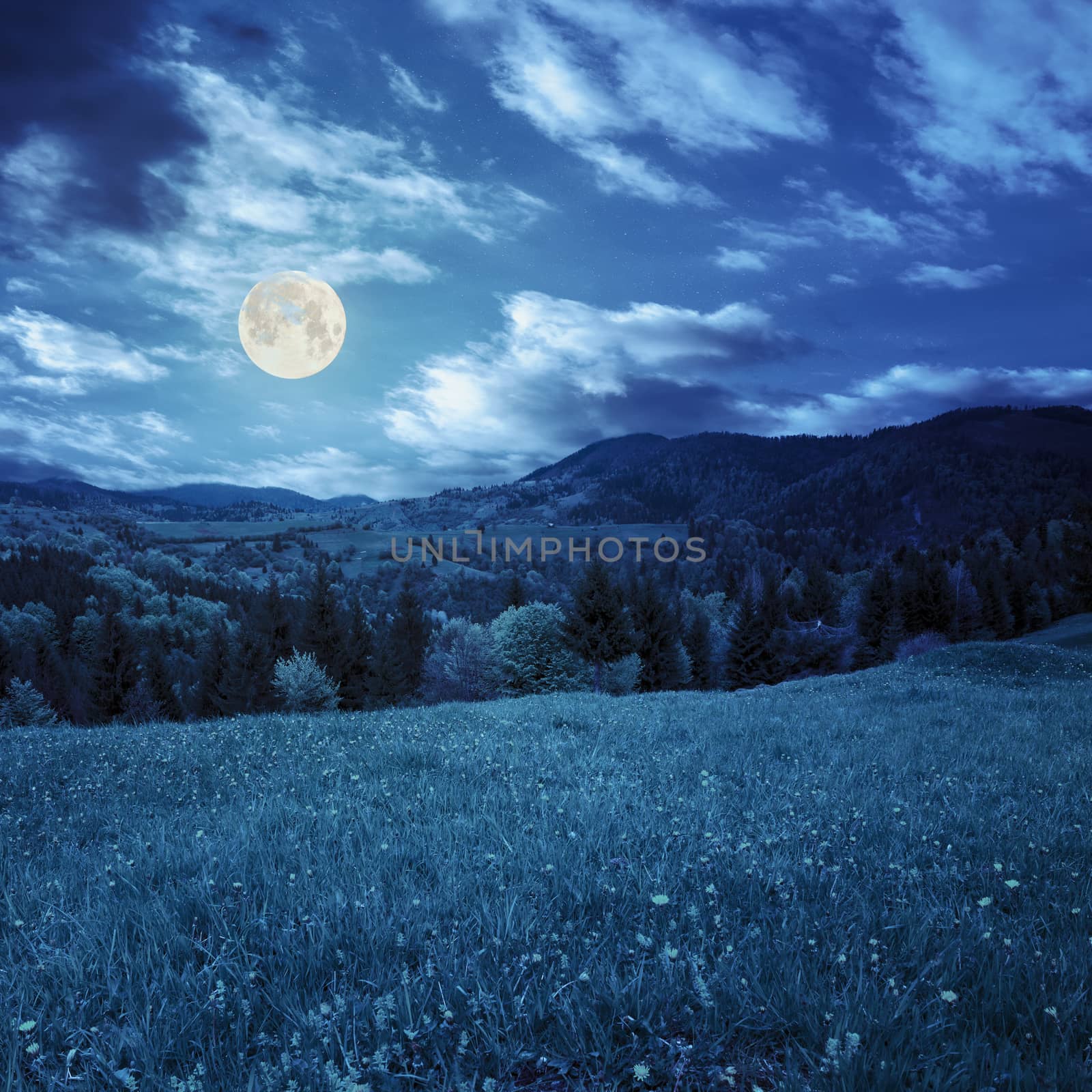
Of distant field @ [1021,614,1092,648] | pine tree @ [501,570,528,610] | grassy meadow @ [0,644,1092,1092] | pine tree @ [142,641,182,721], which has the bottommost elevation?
pine tree @ [142,641,182,721]

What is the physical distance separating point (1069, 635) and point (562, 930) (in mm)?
83645

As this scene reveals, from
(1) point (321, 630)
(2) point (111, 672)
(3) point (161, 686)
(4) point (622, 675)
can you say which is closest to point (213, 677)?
(3) point (161, 686)

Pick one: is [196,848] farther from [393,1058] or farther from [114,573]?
[114,573]

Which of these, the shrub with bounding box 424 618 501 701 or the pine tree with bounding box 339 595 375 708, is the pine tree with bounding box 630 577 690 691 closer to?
the shrub with bounding box 424 618 501 701

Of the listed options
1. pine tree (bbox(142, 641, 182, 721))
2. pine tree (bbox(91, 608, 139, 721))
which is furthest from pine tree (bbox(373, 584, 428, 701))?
pine tree (bbox(91, 608, 139, 721))

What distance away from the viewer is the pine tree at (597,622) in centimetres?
5091

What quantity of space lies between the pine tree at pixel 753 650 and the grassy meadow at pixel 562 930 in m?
69.3

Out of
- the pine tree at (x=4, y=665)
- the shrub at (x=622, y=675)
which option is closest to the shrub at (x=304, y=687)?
the shrub at (x=622, y=675)

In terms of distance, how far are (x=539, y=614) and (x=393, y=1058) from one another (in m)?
59.8

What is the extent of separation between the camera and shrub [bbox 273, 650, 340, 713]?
1839 inches

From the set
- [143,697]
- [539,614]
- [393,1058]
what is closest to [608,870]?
[393,1058]

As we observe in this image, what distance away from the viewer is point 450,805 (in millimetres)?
6109

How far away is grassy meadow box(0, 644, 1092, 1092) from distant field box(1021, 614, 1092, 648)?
2437 inches

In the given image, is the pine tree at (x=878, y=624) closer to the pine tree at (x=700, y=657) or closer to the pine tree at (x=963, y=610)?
the pine tree at (x=963, y=610)
